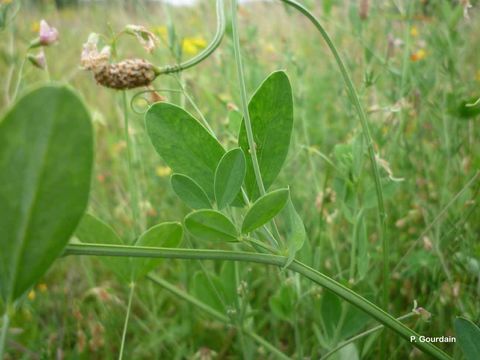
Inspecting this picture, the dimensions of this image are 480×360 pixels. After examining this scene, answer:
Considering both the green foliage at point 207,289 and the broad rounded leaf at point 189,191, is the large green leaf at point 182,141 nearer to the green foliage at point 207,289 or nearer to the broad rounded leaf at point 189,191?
the broad rounded leaf at point 189,191

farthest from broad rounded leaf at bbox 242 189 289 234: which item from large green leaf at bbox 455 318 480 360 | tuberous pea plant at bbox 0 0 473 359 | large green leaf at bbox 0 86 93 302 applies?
large green leaf at bbox 455 318 480 360

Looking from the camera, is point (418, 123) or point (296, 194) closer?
point (418, 123)

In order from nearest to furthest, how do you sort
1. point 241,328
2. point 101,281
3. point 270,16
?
point 241,328
point 101,281
point 270,16

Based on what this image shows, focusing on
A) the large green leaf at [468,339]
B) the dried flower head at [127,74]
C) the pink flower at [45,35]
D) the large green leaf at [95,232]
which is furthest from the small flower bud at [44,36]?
the large green leaf at [468,339]

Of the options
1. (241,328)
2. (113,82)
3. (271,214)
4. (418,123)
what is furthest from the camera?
(418,123)

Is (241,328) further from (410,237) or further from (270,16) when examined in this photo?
(270,16)

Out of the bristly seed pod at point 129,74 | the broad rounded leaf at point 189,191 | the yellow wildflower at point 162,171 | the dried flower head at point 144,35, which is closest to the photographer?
the broad rounded leaf at point 189,191

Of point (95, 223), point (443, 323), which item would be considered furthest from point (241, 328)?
point (443, 323)

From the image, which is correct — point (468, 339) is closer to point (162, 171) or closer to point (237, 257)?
point (237, 257)
